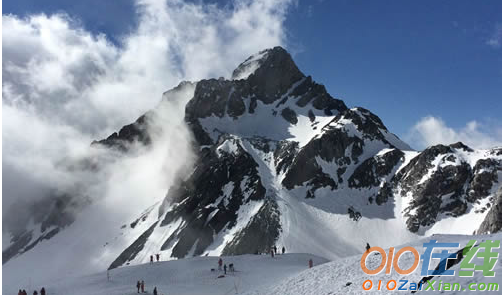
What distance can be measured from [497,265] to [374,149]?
154321 mm

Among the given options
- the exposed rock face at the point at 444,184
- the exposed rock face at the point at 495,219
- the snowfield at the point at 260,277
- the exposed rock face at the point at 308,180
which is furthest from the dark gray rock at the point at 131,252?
the exposed rock face at the point at 495,219

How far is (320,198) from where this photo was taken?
150 m

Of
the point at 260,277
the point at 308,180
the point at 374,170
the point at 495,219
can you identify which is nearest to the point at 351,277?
the point at 260,277

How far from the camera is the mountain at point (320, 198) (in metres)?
126

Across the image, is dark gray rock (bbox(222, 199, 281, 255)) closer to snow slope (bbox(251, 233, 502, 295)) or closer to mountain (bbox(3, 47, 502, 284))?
mountain (bbox(3, 47, 502, 284))

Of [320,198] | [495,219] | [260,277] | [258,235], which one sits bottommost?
[260,277]

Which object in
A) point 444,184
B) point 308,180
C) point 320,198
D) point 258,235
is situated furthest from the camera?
point 308,180

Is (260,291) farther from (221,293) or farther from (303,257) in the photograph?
(303,257)

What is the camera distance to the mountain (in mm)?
125688

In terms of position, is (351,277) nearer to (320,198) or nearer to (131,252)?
(131,252)

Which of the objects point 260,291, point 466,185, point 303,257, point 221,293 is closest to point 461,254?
point 260,291

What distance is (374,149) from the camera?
170m

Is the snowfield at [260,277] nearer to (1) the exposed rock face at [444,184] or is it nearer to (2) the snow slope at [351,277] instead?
(2) the snow slope at [351,277]

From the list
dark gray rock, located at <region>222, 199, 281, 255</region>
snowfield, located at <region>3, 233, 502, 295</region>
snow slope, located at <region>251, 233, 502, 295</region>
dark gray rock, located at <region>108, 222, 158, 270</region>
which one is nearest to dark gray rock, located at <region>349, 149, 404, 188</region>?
dark gray rock, located at <region>222, 199, 281, 255</region>
